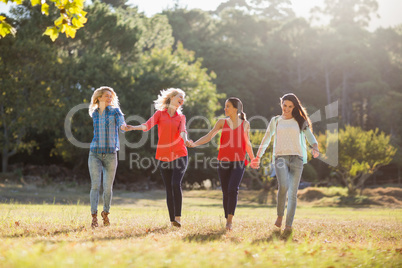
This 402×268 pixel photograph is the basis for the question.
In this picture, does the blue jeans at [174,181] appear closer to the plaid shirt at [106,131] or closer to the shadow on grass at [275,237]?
the plaid shirt at [106,131]

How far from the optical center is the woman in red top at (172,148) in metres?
7.71

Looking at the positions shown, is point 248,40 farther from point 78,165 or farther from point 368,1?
point 78,165

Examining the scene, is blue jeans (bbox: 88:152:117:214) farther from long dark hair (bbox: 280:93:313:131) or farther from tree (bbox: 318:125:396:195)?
tree (bbox: 318:125:396:195)

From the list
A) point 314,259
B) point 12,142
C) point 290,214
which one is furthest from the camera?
point 12,142

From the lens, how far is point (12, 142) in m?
27.5

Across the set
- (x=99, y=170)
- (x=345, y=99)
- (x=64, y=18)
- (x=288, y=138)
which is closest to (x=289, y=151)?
(x=288, y=138)

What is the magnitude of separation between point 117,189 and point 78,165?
375 cm

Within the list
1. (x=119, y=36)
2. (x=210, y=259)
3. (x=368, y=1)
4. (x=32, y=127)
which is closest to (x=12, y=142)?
(x=32, y=127)

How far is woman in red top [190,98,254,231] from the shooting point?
7.58 meters

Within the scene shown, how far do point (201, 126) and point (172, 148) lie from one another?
24838 mm

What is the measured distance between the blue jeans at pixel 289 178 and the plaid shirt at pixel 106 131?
9.16 feet

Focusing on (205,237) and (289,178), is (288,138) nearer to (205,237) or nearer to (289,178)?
(289,178)

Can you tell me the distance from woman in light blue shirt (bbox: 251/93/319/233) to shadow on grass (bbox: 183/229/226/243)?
3.85ft

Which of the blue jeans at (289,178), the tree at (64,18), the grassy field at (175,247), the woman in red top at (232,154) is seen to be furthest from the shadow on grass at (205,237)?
the tree at (64,18)
